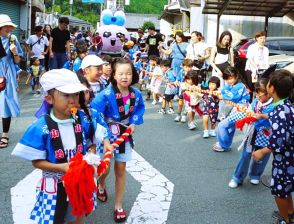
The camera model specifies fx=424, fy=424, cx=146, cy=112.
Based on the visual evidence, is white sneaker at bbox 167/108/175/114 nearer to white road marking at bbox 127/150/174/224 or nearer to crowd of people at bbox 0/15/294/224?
crowd of people at bbox 0/15/294/224

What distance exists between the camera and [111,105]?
3762 millimetres

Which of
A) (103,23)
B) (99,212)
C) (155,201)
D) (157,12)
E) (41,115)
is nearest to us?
(41,115)

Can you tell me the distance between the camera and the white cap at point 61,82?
264cm

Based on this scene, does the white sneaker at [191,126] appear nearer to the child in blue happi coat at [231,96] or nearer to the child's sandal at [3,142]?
the child in blue happi coat at [231,96]

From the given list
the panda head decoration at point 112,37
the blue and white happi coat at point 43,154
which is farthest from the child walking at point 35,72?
the blue and white happi coat at point 43,154

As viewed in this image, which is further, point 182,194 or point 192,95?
point 192,95

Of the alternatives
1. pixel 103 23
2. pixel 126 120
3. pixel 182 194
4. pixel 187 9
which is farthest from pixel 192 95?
pixel 187 9

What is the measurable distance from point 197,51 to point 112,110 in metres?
6.57

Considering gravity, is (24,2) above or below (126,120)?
above

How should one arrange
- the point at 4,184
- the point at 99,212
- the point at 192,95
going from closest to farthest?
the point at 99,212
the point at 4,184
the point at 192,95

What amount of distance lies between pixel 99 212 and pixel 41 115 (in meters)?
1.53

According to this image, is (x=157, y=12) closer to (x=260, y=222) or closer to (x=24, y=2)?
(x=24, y=2)

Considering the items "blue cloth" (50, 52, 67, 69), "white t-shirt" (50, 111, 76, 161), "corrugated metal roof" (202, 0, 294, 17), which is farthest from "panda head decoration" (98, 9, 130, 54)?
"white t-shirt" (50, 111, 76, 161)

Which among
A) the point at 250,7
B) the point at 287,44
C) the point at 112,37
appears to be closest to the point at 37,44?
the point at 112,37
